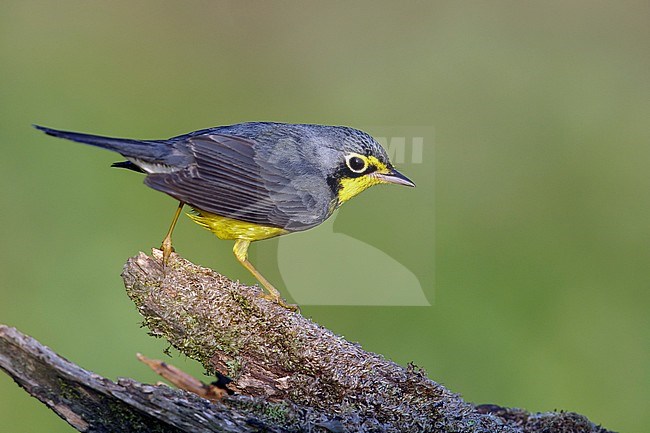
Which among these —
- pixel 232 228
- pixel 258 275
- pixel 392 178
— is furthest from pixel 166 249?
pixel 392 178

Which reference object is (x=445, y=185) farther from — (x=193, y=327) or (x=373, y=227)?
(x=193, y=327)

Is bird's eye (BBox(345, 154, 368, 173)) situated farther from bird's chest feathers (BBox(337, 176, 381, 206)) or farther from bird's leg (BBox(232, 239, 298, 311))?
bird's leg (BBox(232, 239, 298, 311))

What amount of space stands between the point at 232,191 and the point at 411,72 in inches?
228

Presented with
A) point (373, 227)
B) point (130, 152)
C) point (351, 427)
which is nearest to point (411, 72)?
point (373, 227)

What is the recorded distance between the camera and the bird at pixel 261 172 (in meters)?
3.44

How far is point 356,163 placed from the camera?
373 cm

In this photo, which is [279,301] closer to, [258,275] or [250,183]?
[258,275]

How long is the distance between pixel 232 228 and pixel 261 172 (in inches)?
10.9

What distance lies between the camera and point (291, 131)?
12.3 feet

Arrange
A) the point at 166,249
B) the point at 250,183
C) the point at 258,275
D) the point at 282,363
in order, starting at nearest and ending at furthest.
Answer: the point at 282,363 < the point at 166,249 < the point at 250,183 < the point at 258,275

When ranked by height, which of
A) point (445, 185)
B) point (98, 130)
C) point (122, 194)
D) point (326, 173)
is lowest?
point (326, 173)

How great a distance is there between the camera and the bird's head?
3705 mm

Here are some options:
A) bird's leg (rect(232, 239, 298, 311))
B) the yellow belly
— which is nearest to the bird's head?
the yellow belly

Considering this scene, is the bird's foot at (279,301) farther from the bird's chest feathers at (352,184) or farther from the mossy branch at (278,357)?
the bird's chest feathers at (352,184)
